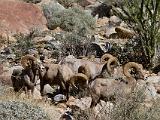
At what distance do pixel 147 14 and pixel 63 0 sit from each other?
1179 centimetres

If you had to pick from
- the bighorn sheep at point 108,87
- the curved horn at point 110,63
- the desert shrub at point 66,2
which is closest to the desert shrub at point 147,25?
the curved horn at point 110,63

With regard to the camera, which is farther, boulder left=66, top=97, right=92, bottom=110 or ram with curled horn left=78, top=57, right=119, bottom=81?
ram with curled horn left=78, top=57, right=119, bottom=81

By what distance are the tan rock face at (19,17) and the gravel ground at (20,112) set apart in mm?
11893

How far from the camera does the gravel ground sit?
10.7m

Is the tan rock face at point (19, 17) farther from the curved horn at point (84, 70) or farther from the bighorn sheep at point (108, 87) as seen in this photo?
the bighorn sheep at point (108, 87)

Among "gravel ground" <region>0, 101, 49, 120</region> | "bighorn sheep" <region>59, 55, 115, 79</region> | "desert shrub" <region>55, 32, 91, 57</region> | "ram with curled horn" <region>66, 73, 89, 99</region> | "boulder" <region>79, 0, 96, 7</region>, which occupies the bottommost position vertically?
"boulder" <region>79, 0, 96, 7</region>

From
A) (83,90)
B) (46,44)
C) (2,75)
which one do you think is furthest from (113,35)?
(83,90)

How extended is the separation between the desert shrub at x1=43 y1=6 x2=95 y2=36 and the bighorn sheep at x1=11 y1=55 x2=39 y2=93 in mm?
8576

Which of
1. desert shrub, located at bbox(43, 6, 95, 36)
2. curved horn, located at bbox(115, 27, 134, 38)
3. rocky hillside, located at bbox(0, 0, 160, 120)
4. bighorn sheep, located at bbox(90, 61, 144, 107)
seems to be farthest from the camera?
desert shrub, located at bbox(43, 6, 95, 36)

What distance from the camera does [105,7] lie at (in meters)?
28.2

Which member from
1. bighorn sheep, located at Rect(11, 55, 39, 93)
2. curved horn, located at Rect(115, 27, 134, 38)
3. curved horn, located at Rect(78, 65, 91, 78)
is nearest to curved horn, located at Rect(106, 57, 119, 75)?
curved horn, located at Rect(78, 65, 91, 78)

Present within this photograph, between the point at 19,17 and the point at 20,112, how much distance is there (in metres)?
14.0

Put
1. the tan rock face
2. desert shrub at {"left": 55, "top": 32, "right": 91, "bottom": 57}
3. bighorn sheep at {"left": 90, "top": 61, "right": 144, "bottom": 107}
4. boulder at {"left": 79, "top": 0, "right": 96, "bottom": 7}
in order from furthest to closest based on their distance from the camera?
boulder at {"left": 79, "top": 0, "right": 96, "bottom": 7}
the tan rock face
desert shrub at {"left": 55, "top": 32, "right": 91, "bottom": 57}
bighorn sheep at {"left": 90, "top": 61, "right": 144, "bottom": 107}

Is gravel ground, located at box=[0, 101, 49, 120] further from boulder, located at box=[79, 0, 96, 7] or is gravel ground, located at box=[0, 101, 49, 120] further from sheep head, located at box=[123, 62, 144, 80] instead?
boulder, located at box=[79, 0, 96, 7]
